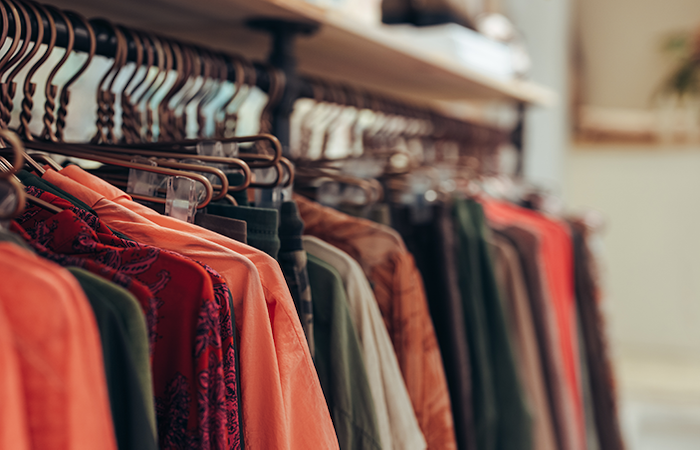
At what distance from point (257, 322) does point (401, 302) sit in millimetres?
282

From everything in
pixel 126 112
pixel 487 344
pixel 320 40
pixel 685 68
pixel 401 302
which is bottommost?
pixel 487 344

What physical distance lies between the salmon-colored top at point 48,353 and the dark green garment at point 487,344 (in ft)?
2.17

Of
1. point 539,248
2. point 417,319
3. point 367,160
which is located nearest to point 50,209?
point 417,319

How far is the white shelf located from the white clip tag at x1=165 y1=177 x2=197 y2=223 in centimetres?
29

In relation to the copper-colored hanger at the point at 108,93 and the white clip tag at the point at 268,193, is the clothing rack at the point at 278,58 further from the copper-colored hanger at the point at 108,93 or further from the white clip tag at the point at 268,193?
the white clip tag at the point at 268,193

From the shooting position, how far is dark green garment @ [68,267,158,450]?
15.5 inches

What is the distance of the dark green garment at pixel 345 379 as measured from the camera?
642 millimetres

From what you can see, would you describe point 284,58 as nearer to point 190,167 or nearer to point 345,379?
point 190,167

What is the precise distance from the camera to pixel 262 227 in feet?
1.97

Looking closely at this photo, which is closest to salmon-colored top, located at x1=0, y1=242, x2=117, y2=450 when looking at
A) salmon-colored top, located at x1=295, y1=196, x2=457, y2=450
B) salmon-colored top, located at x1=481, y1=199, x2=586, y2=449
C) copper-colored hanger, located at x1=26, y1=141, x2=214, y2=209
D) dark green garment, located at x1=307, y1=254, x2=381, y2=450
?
copper-colored hanger, located at x1=26, y1=141, x2=214, y2=209

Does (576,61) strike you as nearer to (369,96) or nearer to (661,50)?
(661,50)

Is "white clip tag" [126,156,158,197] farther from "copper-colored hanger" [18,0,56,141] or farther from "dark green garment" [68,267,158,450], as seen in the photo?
"dark green garment" [68,267,158,450]

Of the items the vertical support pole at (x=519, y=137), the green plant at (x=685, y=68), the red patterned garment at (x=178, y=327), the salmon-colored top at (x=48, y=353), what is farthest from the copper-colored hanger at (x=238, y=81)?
→ the green plant at (x=685, y=68)

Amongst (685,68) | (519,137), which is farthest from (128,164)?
(685,68)
